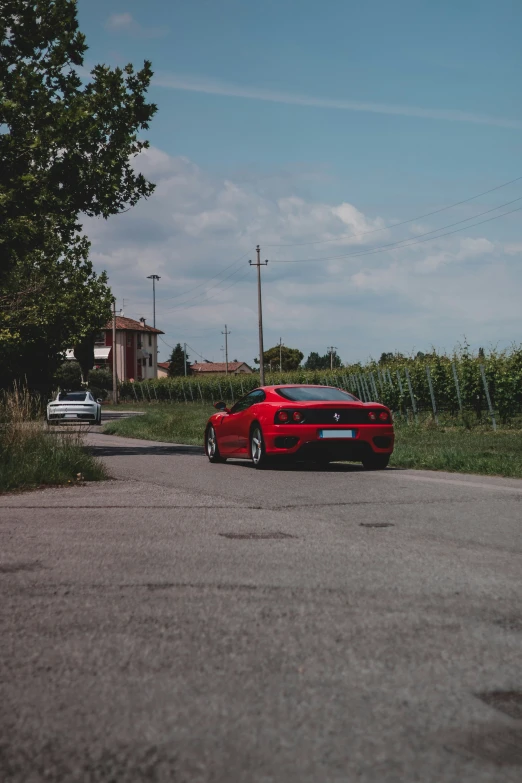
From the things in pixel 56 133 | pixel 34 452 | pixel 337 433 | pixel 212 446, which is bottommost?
pixel 212 446

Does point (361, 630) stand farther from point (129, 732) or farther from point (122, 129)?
point (122, 129)

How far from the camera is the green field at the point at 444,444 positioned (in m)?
14.0

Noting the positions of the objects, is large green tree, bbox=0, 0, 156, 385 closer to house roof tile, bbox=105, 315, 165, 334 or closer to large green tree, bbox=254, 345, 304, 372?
house roof tile, bbox=105, 315, 165, 334

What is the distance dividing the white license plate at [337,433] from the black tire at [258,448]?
2.86ft

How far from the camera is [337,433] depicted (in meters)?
13.9

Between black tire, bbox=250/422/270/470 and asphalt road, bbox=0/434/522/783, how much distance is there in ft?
19.8

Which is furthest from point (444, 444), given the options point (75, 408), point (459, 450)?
point (75, 408)

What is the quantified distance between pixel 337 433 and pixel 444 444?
7.31 metres

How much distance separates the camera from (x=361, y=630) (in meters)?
4.31

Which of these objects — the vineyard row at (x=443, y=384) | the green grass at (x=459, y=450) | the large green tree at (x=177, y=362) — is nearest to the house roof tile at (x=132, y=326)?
the large green tree at (x=177, y=362)

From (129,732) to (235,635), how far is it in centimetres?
121

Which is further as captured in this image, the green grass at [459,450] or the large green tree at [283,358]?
the large green tree at [283,358]

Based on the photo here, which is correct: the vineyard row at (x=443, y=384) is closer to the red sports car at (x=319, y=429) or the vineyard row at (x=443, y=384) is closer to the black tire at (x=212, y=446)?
the black tire at (x=212, y=446)

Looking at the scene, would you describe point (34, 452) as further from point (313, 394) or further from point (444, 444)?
point (444, 444)
